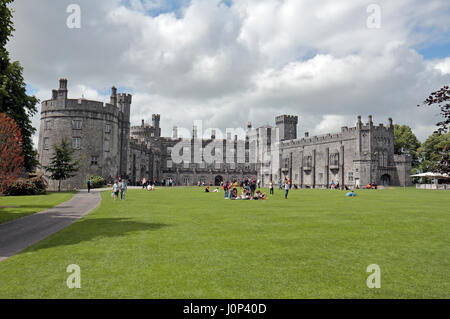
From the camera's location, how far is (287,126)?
90250mm

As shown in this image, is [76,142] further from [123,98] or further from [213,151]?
[213,151]

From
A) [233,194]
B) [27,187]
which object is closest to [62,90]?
[27,187]

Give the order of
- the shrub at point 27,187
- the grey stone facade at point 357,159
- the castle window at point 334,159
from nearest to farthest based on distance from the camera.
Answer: the shrub at point 27,187, the grey stone facade at point 357,159, the castle window at point 334,159

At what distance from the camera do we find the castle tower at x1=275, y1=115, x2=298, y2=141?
89.9 m

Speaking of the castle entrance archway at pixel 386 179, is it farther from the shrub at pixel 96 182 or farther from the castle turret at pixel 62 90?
the castle turret at pixel 62 90

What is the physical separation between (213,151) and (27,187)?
6119 centimetres

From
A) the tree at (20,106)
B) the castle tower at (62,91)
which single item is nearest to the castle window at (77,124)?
the castle tower at (62,91)

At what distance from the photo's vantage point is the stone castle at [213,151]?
165 ft

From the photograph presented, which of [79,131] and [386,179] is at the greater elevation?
[79,131]

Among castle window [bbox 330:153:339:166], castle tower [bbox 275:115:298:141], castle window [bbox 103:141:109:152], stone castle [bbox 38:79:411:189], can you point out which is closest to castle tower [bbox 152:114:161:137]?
stone castle [bbox 38:79:411:189]

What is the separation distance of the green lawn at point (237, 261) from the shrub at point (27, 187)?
22305mm
